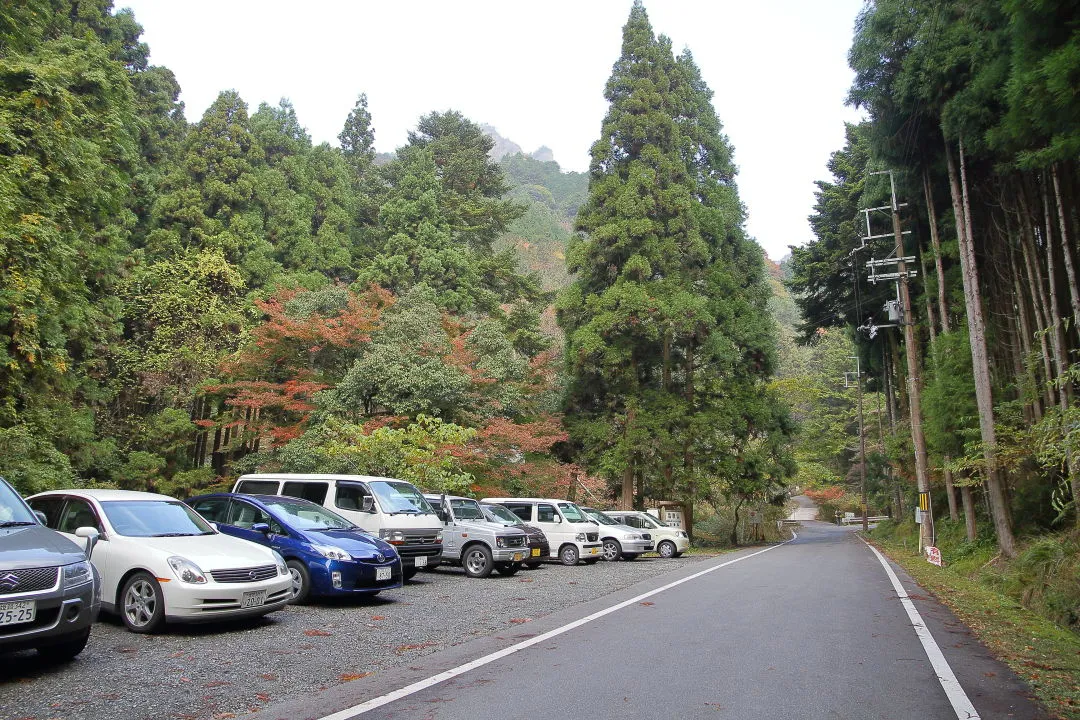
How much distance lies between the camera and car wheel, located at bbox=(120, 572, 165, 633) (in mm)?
7527

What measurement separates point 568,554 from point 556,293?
20.7 m

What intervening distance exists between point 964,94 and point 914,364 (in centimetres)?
1154

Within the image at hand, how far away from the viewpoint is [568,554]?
62.9ft

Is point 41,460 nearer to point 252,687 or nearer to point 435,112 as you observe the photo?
point 252,687

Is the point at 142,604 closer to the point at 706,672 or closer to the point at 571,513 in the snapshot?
the point at 706,672

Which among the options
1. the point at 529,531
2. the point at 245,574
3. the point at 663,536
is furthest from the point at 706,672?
the point at 663,536

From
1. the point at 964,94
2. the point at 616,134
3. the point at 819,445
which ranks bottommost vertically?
the point at 819,445

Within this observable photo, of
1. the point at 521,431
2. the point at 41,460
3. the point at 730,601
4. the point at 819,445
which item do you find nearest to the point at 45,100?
the point at 41,460

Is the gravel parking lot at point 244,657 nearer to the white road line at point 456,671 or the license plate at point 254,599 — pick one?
the license plate at point 254,599

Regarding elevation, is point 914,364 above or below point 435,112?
below

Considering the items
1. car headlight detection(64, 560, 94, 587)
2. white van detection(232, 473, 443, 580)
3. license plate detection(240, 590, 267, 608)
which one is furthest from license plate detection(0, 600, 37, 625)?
white van detection(232, 473, 443, 580)

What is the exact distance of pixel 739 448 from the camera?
30328 mm

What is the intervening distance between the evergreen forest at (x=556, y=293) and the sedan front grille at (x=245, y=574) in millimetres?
8107

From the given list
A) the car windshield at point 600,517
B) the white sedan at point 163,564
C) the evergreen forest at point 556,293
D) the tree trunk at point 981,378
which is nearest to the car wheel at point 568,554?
the car windshield at point 600,517
